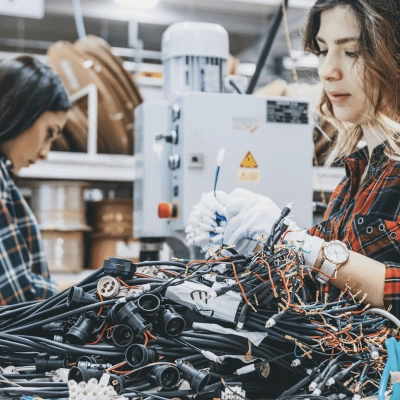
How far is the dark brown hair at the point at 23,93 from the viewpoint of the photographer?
2102mm

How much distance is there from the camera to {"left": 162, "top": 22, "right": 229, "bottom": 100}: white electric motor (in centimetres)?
196

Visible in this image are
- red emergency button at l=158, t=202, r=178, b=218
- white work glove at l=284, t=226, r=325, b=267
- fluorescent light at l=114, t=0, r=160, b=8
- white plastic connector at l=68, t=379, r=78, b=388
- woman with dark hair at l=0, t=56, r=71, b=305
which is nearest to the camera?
white plastic connector at l=68, t=379, r=78, b=388

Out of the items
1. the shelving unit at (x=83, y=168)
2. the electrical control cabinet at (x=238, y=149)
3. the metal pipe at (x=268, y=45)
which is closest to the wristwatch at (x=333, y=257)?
the electrical control cabinet at (x=238, y=149)

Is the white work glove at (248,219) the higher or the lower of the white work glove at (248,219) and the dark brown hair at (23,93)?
the lower

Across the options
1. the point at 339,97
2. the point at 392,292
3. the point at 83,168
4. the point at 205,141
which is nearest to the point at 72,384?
the point at 392,292

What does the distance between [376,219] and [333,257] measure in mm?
150

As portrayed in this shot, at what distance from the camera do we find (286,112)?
1.90m

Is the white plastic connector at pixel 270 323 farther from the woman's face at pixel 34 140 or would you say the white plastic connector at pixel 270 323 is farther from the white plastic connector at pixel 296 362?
the woman's face at pixel 34 140

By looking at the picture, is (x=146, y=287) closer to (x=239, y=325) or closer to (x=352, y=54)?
(x=239, y=325)

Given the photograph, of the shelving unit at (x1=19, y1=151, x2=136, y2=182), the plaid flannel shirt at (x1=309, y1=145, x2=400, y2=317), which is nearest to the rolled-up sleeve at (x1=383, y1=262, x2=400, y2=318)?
the plaid flannel shirt at (x1=309, y1=145, x2=400, y2=317)

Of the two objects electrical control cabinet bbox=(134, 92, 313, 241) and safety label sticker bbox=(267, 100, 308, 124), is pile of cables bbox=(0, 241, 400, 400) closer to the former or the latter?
electrical control cabinet bbox=(134, 92, 313, 241)

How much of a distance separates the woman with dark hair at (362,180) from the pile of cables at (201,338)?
0.40 ft

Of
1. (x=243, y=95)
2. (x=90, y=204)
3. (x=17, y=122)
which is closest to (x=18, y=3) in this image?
(x=17, y=122)

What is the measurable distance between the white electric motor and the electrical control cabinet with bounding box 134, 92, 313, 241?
0.14 m
